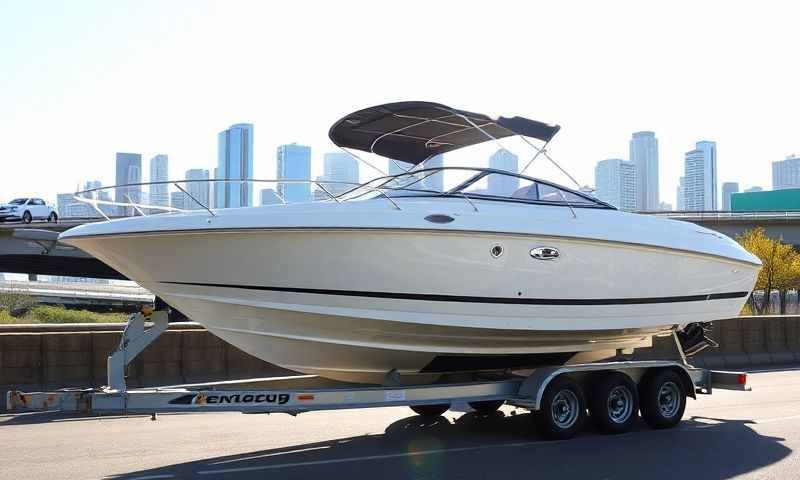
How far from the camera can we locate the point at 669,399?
8.87 m

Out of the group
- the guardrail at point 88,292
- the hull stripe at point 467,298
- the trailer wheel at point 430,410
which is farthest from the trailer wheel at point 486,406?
the guardrail at point 88,292

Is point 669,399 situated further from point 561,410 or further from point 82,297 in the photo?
point 82,297

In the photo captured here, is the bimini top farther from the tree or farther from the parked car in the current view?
the parked car

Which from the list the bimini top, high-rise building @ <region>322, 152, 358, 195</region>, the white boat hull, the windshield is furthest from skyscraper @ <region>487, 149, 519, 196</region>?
high-rise building @ <region>322, 152, 358, 195</region>

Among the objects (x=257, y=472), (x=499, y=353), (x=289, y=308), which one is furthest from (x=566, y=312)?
(x=257, y=472)

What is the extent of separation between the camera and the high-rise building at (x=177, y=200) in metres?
7.53

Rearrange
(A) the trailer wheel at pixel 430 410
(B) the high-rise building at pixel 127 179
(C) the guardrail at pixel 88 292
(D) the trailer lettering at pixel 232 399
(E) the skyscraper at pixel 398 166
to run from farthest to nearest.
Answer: (C) the guardrail at pixel 88 292, (E) the skyscraper at pixel 398 166, (A) the trailer wheel at pixel 430 410, (B) the high-rise building at pixel 127 179, (D) the trailer lettering at pixel 232 399

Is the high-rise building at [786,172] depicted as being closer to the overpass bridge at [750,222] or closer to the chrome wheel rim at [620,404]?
the overpass bridge at [750,222]

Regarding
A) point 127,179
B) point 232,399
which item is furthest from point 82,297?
point 232,399

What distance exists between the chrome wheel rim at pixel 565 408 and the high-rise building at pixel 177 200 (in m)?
4.01

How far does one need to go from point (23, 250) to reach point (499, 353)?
112ft

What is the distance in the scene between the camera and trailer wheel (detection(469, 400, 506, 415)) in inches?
324

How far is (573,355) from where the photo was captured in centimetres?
916

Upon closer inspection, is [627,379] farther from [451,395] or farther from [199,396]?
[199,396]
